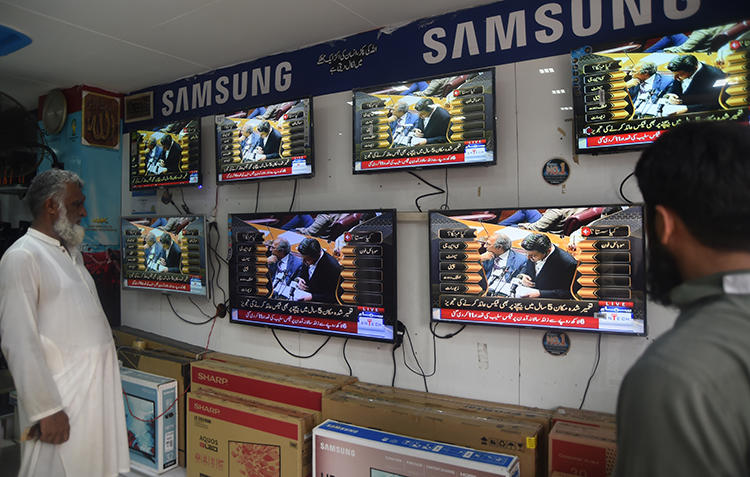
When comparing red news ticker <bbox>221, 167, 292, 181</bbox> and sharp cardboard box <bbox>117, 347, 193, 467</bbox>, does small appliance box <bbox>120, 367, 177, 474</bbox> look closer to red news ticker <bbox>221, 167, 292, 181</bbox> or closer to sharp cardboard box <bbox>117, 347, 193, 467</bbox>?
sharp cardboard box <bbox>117, 347, 193, 467</bbox>

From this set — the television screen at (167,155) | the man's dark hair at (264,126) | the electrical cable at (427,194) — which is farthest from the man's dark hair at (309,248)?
the television screen at (167,155)

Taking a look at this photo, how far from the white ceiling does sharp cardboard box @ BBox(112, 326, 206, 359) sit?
1.87 metres

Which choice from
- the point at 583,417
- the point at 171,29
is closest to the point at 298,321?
the point at 583,417

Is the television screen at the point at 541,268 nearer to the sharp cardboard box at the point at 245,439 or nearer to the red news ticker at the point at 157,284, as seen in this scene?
the sharp cardboard box at the point at 245,439

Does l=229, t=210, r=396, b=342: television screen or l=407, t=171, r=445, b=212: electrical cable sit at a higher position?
l=407, t=171, r=445, b=212: electrical cable

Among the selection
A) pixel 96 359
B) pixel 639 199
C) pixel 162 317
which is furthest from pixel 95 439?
pixel 639 199

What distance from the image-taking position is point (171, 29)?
268cm

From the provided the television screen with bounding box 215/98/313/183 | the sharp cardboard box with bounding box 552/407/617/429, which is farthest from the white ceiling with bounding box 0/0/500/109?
the sharp cardboard box with bounding box 552/407/617/429

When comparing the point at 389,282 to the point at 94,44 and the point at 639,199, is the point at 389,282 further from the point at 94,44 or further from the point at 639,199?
the point at 94,44

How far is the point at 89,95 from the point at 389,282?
2859mm

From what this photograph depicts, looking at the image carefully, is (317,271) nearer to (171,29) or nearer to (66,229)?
(66,229)

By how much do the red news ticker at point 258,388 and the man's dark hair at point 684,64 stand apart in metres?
2.07

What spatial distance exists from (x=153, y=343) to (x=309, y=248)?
156 centimetres

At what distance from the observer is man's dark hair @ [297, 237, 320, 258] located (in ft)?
8.67
